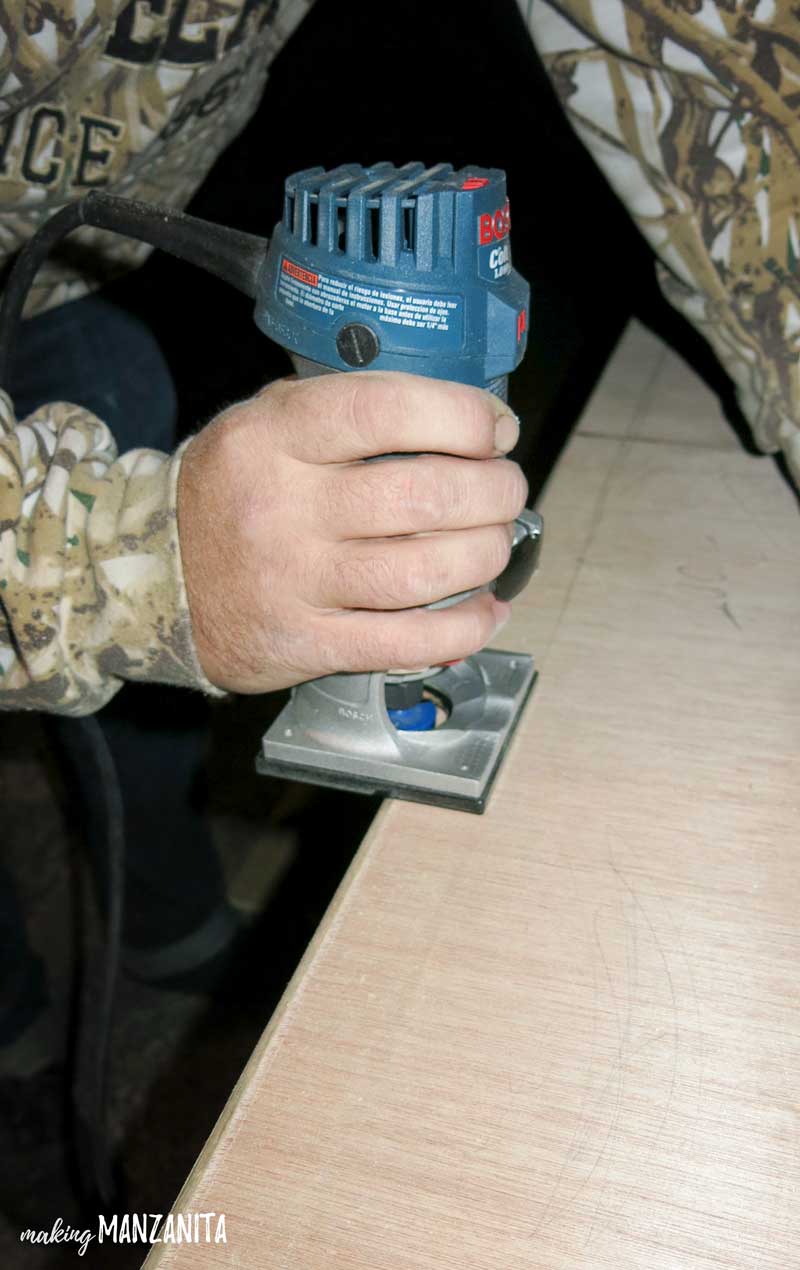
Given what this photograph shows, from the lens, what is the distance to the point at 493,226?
0.52 meters

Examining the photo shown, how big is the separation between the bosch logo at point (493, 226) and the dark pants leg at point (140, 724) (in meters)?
0.63

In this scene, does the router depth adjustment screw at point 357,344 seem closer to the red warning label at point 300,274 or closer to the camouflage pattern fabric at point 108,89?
the red warning label at point 300,274

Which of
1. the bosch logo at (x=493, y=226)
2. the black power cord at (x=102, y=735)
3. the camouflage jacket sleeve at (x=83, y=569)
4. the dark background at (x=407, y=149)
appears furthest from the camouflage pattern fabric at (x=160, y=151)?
the dark background at (x=407, y=149)

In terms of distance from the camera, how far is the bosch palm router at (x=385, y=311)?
504 millimetres

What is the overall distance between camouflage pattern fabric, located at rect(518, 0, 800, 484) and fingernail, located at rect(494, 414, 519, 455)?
1.03ft

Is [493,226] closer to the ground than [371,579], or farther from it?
farther from it

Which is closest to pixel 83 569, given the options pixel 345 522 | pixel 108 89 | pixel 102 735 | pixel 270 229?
pixel 345 522

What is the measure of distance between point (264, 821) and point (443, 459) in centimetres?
114

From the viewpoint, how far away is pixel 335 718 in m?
0.63

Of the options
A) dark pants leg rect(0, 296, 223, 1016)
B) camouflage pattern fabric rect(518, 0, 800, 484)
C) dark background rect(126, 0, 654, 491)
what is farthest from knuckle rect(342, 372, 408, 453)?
dark background rect(126, 0, 654, 491)

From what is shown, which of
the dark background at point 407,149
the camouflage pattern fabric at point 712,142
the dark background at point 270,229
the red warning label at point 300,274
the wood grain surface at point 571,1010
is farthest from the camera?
the dark background at point 407,149

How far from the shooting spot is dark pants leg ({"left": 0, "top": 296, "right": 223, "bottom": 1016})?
105cm

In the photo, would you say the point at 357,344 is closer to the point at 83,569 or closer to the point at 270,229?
the point at 83,569

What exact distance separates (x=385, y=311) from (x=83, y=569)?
23 cm
